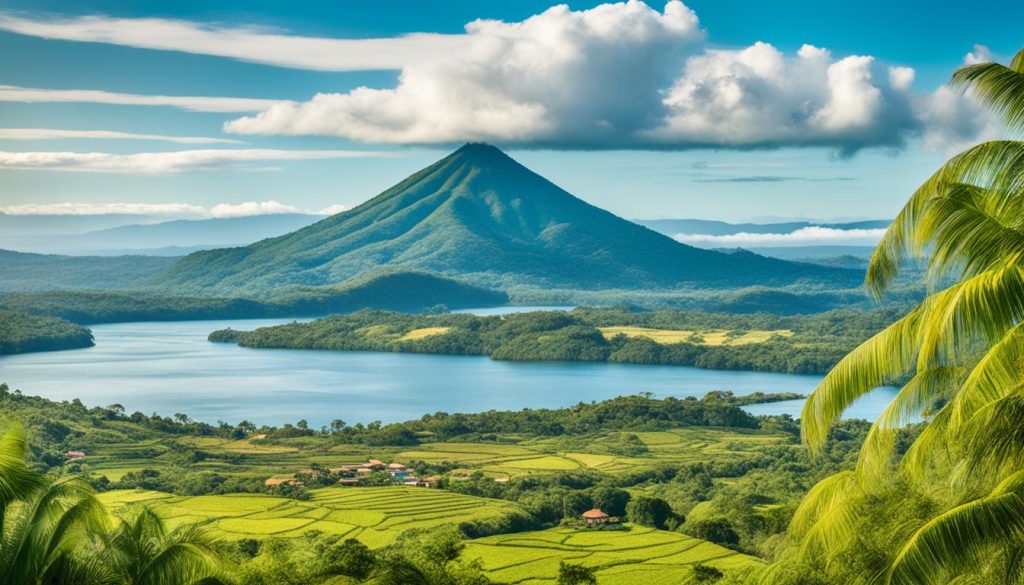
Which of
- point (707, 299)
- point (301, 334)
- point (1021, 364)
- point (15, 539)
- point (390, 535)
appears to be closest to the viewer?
point (1021, 364)

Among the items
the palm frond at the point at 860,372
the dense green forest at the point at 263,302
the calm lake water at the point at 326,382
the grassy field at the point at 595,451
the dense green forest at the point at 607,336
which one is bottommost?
the grassy field at the point at 595,451

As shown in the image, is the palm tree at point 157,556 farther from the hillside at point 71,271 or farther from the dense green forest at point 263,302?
the hillside at point 71,271

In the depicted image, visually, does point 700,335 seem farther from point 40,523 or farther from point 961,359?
point 40,523

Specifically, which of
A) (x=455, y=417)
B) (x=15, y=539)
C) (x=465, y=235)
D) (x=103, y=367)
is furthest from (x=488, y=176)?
(x=15, y=539)

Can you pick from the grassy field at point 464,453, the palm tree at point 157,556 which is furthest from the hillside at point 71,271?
the palm tree at point 157,556

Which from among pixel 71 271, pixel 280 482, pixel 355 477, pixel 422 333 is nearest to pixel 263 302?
pixel 422 333

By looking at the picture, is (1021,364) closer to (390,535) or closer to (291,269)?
(390,535)
